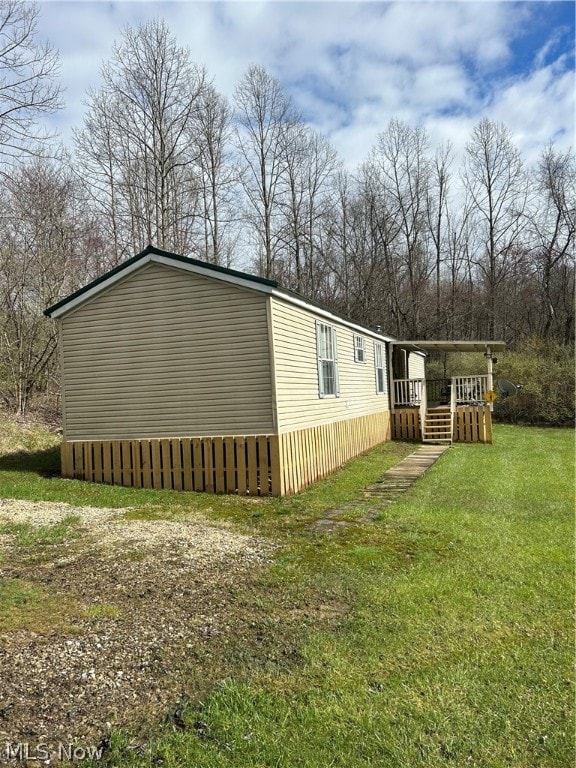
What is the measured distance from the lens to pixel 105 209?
22562mm

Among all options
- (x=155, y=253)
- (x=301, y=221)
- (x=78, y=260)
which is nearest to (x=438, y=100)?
(x=155, y=253)

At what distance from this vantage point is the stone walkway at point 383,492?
730 cm

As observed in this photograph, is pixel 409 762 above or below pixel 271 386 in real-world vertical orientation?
below

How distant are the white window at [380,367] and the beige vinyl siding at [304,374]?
2722 millimetres

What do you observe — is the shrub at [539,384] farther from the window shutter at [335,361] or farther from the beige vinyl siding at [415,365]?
the window shutter at [335,361]

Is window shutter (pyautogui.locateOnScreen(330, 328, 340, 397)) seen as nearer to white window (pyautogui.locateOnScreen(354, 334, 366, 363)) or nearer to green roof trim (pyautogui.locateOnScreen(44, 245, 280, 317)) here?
white window (pyautogui.locateOnScreen(354, 334, 366, 363))

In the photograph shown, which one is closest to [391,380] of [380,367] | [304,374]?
[380,367]

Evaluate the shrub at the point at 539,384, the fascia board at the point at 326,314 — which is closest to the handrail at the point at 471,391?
the fascia board at the point at 326,314

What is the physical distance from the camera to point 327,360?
1250cm

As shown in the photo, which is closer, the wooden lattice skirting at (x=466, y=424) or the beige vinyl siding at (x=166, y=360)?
the beige vinyl siding at (x=166, y=360)

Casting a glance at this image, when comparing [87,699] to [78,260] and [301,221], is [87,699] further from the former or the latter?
[301,221]

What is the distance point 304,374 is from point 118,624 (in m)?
7.40

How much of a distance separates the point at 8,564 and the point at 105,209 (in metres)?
20.2

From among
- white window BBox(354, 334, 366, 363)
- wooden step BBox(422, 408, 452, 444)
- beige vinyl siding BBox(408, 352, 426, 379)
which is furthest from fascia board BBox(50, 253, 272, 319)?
beige vinyl siding BBox(408, 352, 426, 379)
